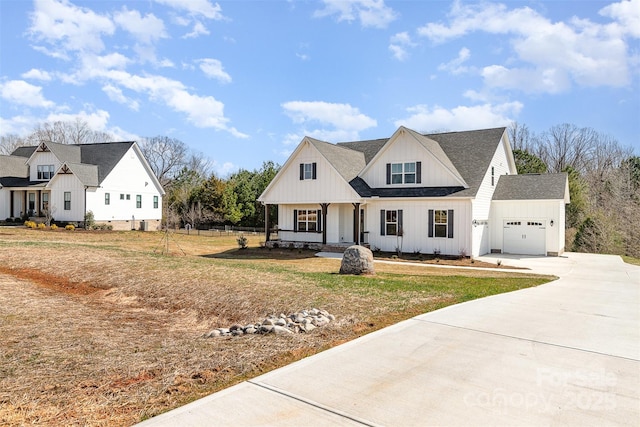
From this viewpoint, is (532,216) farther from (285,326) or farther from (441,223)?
(285,326)

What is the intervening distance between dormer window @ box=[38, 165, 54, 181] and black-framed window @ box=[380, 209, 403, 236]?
2993cm

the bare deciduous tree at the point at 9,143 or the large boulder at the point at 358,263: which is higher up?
the bare deciduous tree at the point at 9,143

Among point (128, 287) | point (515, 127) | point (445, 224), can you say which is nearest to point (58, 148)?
point (128, 287)

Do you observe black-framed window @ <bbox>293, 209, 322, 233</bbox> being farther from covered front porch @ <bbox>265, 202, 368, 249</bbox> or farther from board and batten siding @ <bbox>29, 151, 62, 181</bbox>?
board and batten siding @ <bbox>29, 151, 62, 181</bbox>

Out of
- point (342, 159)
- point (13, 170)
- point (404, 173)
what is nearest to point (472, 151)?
point (404, 173)

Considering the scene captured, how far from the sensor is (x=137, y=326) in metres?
8.57

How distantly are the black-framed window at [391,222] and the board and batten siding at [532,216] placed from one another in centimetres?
574

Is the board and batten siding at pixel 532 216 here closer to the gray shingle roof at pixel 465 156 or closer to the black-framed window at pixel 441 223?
the gray shingle roof at pixel 465 156

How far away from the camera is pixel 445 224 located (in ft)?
71.8

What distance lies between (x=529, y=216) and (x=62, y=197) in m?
34.9

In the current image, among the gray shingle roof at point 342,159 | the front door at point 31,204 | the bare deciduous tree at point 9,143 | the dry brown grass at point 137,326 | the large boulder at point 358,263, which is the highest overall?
the bare deciduous tree at point 9,143

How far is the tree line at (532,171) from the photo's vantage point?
27.7 metres

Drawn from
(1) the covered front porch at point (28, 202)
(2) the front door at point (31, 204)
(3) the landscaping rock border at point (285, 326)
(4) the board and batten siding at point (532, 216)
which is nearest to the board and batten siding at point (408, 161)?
(4) the board and batten siding at point (532, 216)

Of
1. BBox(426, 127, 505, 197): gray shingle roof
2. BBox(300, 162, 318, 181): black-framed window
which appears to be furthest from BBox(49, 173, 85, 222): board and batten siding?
BBox(426, 127, 505, 197): gray shingle roof
